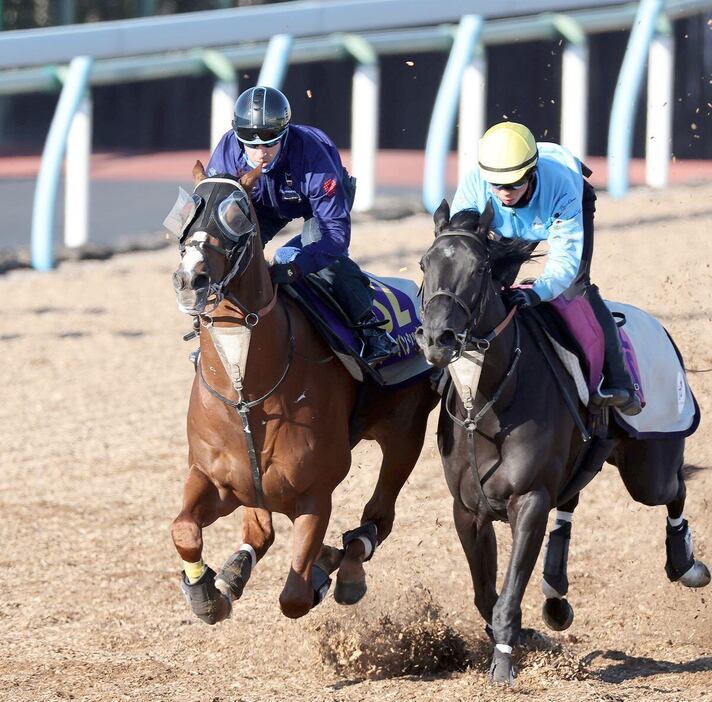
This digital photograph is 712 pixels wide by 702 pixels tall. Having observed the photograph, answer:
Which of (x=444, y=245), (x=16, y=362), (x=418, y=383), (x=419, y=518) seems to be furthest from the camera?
(x=16, y=362)

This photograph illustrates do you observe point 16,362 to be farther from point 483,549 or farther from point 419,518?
point 483,549

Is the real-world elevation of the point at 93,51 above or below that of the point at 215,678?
above

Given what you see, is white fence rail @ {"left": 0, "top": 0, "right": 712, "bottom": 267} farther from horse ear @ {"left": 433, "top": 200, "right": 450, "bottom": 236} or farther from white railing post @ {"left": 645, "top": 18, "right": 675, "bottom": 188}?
horse ear @ {"left": 433, "top": 200, "right": 450, "bottom": 236}

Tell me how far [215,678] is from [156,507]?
111 inches

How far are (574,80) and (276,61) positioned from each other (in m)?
3.83

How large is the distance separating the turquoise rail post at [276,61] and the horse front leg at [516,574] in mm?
9320

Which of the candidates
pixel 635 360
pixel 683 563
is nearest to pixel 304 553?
pixel 635 360

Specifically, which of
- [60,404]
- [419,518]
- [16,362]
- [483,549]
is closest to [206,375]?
[483,549]

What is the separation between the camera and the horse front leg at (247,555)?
17.6 feet

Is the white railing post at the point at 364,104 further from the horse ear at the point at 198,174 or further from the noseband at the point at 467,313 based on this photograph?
the noseband at the point at 467,313

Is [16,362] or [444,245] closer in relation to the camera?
[444,245]

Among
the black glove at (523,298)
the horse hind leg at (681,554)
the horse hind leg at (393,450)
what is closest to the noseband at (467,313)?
the black glove at (523,298)

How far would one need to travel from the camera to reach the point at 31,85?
14.1 metres

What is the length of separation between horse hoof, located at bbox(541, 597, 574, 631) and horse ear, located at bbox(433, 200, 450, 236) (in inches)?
72.2
